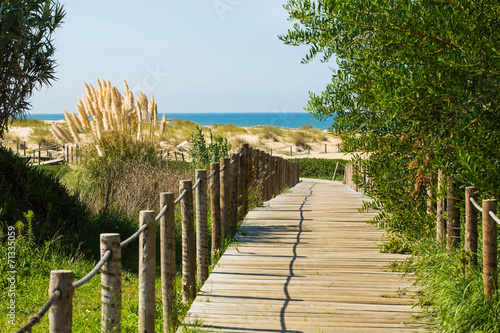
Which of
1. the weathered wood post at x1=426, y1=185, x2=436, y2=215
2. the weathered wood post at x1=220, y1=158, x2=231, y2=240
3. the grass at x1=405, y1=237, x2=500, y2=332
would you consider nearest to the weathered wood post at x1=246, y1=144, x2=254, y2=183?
the weathered wood post at x1=220, y1=158, x2=231, y2=240

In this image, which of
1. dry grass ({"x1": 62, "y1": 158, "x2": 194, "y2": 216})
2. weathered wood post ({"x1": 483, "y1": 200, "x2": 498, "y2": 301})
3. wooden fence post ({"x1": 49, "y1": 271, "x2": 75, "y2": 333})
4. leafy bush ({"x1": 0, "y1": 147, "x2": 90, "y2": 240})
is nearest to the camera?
wooden fence post ({"x1": 49, "y1": 271, "x2": 75, "y2": 333})

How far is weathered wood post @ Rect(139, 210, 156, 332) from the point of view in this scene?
3156 millimetres

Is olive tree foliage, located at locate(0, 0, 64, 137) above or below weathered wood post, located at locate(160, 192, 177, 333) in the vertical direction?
above

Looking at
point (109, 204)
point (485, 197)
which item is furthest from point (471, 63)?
point (109, 204)

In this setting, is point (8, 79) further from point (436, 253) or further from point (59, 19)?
point (436, 253)

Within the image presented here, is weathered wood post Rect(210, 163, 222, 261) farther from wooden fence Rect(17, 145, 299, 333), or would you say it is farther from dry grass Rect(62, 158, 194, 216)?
dry grass Rect(62, 158, 194, 216)

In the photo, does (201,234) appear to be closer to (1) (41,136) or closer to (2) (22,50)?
(2) (22,50)

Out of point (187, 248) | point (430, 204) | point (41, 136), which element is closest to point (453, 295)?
point (430, 204)

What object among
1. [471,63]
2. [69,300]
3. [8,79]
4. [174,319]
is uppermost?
[8,79]

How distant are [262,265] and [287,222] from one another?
2.32 meters

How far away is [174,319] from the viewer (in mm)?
3771

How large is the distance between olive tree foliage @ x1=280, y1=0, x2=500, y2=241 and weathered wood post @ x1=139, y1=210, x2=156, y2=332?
197 centimetres

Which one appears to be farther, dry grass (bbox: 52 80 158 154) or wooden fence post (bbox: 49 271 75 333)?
dry grass (bbox: 52 80 158 154)

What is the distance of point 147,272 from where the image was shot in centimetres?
317
